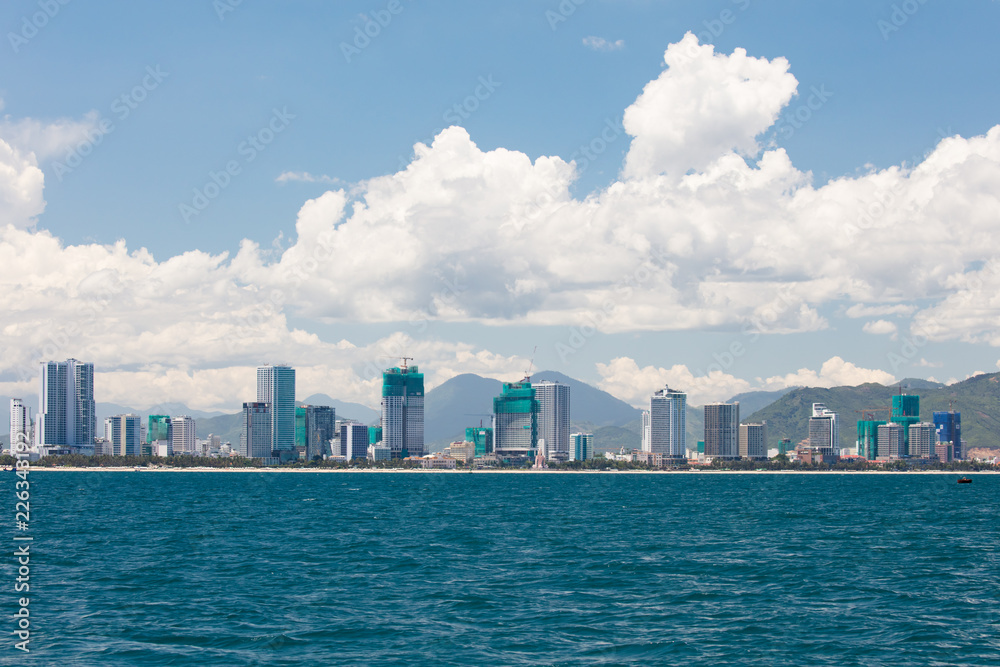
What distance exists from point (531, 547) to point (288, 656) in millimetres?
45440

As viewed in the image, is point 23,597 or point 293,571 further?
point 293,571

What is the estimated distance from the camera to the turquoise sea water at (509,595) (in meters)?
45.6

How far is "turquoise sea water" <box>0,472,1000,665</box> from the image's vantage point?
150 ft

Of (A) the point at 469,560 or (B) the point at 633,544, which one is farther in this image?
(B) the point at 633,544

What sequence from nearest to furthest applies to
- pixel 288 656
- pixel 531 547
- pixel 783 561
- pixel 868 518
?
1. pixel 288 656
2. pixel 783 561
3. pixel 531 547
4. pixel 868 518

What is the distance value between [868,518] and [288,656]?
10565cm

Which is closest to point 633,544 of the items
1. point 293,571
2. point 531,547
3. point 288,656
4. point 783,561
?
point 531,547

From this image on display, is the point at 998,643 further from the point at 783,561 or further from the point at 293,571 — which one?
the point at 293,571

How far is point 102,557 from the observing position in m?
77.7

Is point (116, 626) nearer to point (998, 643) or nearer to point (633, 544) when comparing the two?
point (998, 643)

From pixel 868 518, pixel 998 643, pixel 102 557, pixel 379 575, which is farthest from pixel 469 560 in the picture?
pixel 868 518

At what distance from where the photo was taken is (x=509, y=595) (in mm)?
59969

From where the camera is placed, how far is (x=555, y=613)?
5400 cm

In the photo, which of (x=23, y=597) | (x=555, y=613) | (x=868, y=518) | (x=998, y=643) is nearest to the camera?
(x=998, y=643)
